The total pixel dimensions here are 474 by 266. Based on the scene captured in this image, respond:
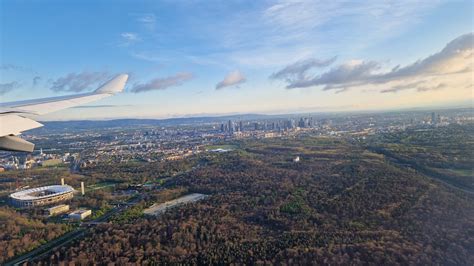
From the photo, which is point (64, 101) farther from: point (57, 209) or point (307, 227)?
point (57, 209)

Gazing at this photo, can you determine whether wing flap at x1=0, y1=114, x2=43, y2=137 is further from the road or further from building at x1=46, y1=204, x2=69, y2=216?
building at x1=46, y1=204, x2=69, y2=216

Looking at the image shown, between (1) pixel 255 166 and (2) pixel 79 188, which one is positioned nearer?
(2) pixel 79 188

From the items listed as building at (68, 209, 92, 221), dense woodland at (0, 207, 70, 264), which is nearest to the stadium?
dense woodland at (0, 207, 70, 264)

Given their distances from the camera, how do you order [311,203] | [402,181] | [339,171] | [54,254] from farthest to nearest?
1. [339,171]
2. [402,181]
3. [311,203]
4. [54,254]

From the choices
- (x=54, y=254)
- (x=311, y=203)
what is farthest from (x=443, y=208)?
(x=54, y=254)

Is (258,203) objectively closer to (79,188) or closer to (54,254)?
(54,254)

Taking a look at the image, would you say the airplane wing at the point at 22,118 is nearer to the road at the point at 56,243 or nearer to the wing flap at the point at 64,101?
the wing flap at the point at 64,101

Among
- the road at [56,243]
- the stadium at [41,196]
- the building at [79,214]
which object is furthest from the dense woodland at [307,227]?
the stadium at [41,196]
